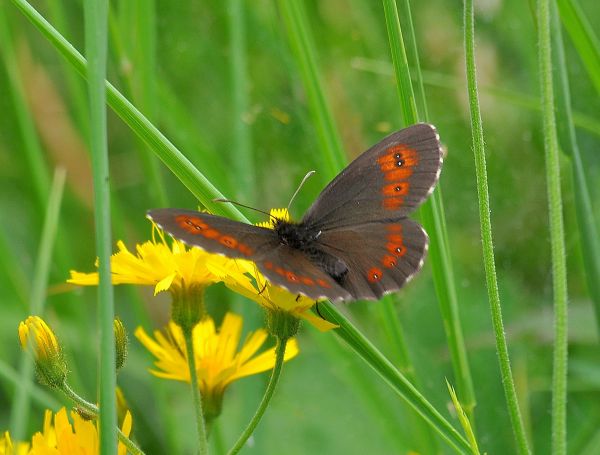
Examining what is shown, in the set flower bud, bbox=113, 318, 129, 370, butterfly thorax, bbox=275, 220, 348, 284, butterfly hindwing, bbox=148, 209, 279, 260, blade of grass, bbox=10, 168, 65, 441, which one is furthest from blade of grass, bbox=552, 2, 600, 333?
blade of grass, bbox=10, 168, 65, 441

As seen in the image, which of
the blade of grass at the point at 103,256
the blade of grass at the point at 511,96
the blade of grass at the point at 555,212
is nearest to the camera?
the blade of grass at the point at 103,256

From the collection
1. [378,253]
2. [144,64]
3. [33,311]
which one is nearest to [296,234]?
[378,253]

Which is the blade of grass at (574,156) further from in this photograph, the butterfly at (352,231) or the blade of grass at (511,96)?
the blade of grass at (511,96)

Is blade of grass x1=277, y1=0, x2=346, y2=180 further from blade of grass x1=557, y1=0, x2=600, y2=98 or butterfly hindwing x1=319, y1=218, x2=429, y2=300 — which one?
blade of grass x1=557, y1=0, x2=600, y2=98

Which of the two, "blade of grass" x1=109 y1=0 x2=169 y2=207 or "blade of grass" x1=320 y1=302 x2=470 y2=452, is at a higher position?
"blade of grass" x1=109 y1=0 x2=169 y2=207

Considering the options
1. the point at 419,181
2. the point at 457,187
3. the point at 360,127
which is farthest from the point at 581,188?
the point at 360,127

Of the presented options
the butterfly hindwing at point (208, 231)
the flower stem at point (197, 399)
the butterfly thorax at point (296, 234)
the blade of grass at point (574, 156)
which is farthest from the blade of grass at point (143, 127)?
the blade of grass at point (574, 156)

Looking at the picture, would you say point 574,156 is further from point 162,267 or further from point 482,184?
point 162,267
